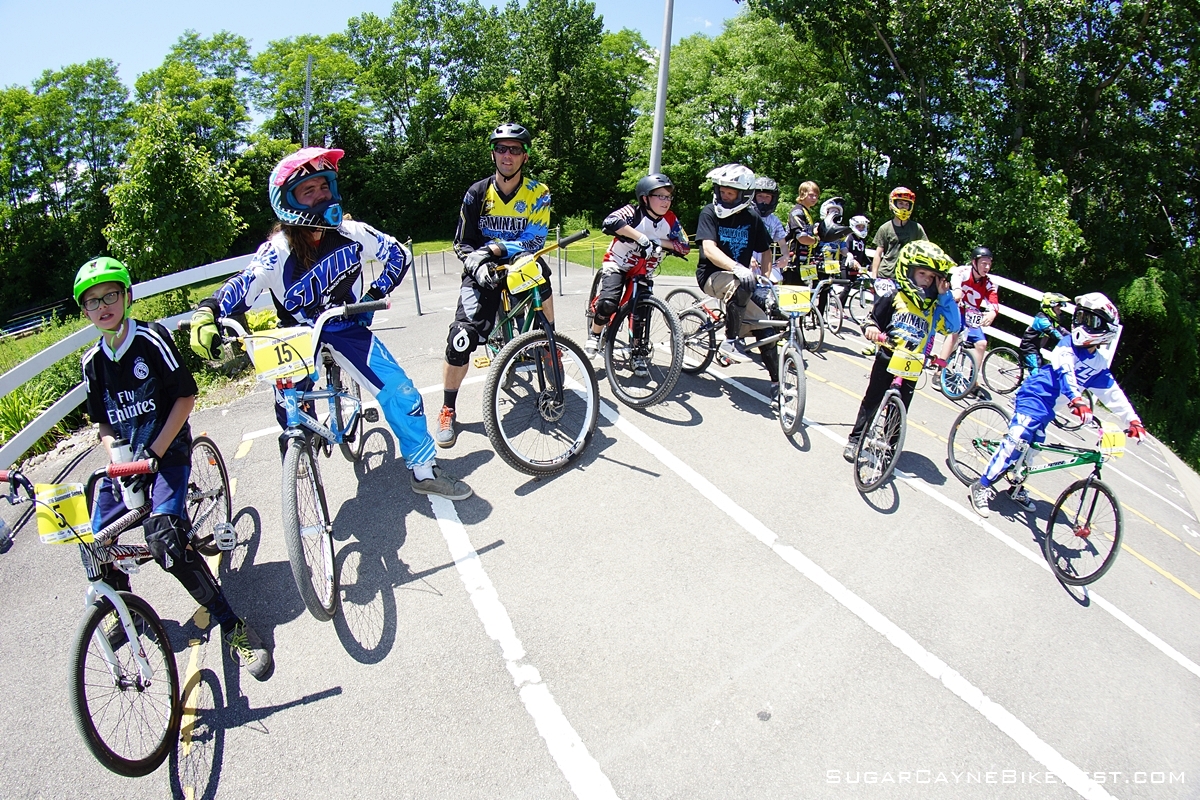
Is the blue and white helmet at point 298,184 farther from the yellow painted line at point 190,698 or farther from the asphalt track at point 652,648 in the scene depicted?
the yellow painted line at point 190,698

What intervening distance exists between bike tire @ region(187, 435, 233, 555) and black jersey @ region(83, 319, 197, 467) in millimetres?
402

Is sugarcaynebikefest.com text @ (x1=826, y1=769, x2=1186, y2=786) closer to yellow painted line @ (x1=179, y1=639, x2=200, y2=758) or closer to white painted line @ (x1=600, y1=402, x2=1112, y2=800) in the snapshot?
white painted line @ (x1=600, y1=402, x2=1112, y2=800)

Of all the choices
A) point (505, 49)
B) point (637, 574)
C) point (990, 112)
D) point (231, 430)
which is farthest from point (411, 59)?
point (637, 574)

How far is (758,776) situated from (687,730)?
357 millimetres

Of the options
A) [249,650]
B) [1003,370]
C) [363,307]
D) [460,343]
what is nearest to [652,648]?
[249,650]

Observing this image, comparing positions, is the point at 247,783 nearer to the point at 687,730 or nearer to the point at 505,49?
the point at 687,730

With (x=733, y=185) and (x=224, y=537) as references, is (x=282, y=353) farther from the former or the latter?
(x=733, y=185)

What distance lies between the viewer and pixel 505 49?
4784 cm

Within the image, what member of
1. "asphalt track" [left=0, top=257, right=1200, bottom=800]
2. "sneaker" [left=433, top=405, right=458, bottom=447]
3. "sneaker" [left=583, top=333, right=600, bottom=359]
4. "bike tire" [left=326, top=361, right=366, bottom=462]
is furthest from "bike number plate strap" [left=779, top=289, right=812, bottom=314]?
"bike tire" [left=326, top=361, right=366, bottom=462]

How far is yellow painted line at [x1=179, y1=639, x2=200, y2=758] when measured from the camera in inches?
112

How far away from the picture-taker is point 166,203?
53.3 ft

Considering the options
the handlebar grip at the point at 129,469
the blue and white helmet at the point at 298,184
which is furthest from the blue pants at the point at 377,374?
the handlebar grip at the point at 129,469

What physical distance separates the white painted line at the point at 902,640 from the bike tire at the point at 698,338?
5.36 feet

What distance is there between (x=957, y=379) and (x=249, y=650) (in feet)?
24.9
